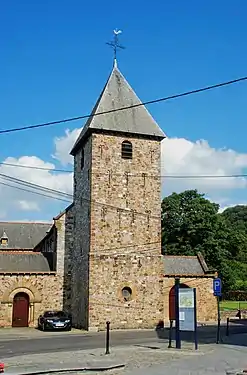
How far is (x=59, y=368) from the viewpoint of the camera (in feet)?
44.2

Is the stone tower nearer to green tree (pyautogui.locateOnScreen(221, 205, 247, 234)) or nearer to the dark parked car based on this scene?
the dark parked car

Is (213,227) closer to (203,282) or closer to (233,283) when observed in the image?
(233,283)

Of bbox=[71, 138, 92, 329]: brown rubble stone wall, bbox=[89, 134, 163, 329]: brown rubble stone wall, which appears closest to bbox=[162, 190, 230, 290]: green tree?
bbox=[71, 138, 92, 329]: brown rubble stone wall

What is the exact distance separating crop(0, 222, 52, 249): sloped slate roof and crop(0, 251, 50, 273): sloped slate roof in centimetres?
1608

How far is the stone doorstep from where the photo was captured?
1288 cm

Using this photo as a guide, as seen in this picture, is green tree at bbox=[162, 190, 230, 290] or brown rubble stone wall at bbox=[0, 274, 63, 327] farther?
green tree at bbox=[162, 190, 230, 290]

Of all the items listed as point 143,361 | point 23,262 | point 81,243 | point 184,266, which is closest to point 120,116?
point 81,243

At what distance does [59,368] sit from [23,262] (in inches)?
997

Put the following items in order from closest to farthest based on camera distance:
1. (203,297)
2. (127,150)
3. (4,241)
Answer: (127,150), (203,297), (4,241)

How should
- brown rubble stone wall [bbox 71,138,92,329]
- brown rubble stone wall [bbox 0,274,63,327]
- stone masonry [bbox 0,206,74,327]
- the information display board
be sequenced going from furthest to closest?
stone masonry [bbox 0,206,74,327]
brown rubble stone wall [bbox 0,274,63,327]
brown rubble stone wall [bbox 71,138,92,329]
the information display board

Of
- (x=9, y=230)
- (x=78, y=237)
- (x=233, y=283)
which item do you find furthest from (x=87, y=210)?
(x=233, y=283)

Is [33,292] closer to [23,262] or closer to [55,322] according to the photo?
[23,262]

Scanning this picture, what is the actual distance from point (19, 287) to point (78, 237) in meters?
5.38

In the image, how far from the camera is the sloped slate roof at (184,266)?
40.3 m
